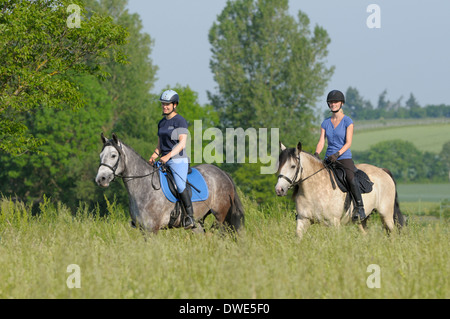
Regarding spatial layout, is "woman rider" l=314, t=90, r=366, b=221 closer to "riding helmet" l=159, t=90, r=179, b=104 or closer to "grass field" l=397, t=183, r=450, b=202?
"riding helmet" l=159, t=90, r=179, b=104

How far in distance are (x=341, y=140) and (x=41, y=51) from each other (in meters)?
12.8

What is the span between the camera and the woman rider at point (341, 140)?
10.5 metres

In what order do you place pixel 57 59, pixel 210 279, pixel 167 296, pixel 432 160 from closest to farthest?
pixel 167 296
pixel 210 279
pixel 57 59
pixel 432 160

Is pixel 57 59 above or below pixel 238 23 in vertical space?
below

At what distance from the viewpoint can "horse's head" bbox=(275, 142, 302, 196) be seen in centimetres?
984

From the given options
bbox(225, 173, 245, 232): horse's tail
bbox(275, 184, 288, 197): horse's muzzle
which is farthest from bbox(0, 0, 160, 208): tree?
bbox(275, 184, 288, 197): horse's muzzle

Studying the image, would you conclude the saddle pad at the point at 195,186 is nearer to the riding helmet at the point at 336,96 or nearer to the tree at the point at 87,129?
the riding helmet at the point at 336,96

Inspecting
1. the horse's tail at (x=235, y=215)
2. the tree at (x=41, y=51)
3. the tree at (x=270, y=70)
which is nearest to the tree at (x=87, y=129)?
the tree at (x=270, y=70)

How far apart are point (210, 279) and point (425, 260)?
2.57 metres

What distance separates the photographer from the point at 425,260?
7586 mm

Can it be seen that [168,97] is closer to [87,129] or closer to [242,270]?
[242,270]

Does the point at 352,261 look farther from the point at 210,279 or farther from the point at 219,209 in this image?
the point at 219,209
